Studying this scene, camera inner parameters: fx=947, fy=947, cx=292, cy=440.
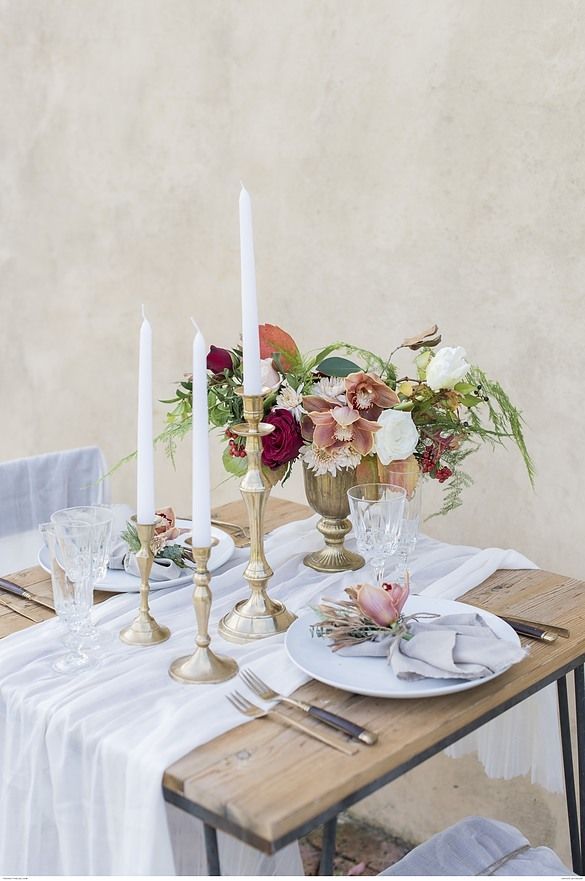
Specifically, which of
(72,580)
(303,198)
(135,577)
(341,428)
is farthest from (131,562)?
(303,198)

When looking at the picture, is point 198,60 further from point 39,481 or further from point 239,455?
point 239,455

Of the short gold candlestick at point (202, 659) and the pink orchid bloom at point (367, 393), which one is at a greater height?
the pink orchid bloom at point (367, 393)

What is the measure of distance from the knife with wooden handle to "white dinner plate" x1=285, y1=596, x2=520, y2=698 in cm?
39

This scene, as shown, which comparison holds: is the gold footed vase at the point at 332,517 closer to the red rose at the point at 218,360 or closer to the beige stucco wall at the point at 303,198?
the red rose at the point at 218,360

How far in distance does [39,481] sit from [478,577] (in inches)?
40.3

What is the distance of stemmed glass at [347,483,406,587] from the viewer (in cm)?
131

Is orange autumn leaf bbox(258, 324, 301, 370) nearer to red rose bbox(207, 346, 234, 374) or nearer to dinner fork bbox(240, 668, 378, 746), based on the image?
red rose bbox(207, 346, 234, 374)

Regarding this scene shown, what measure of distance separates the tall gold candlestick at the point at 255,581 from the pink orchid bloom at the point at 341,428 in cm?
14

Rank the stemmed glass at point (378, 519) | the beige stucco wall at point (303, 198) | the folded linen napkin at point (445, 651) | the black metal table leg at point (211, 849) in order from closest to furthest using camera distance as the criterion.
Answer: the black metal table leg at point (211, 849)
the folded linen napkin at point (445, 651)
the stemmed glass at point (378, 519)
the beige stucco wall at point (303, 198)

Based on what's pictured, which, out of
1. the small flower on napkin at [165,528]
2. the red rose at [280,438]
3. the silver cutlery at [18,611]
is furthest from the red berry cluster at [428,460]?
the silver cutlery at [18,611]

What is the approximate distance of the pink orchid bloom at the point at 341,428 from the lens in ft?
4.58

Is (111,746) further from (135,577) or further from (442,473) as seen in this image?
(442,473)

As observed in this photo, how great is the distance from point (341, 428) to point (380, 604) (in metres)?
0.32

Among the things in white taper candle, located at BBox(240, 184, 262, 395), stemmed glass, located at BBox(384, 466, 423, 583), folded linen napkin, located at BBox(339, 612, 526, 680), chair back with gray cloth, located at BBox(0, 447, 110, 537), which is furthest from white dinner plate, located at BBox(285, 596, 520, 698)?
chair back with gray cloth, located at BBox(0, 447, 110, 537)
